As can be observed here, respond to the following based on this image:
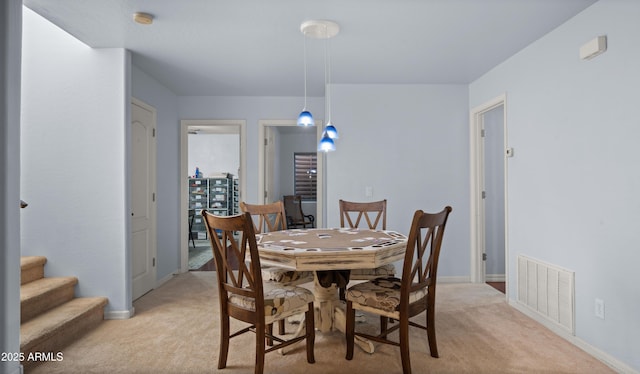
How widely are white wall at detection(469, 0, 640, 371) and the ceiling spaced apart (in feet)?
0.98

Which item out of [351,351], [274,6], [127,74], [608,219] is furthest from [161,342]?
[608,219]

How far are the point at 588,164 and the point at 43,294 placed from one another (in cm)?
402

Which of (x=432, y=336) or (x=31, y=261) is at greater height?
(x=31, y=261)

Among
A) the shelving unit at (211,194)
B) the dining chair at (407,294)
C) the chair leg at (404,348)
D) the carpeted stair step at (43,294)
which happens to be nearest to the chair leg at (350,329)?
the dining chair at (407,294)

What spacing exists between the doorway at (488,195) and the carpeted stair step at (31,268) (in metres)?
4.30

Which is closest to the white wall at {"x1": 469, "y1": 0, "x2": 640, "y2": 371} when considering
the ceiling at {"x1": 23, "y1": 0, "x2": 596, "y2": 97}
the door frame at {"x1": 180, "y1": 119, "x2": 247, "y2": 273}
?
the ceiling at {"x1": 23, "y1": 0, "x2": 596, "y2": 97}

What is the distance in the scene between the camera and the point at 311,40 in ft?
9.83

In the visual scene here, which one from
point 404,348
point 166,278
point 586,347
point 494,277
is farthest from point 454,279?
point 166,278

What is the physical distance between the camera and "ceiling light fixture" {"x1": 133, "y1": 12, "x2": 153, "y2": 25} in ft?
8.18

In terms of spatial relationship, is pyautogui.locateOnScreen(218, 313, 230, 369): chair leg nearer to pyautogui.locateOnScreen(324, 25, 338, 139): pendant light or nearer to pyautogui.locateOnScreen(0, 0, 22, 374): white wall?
pyautogui.locateOnScreen(0, 0, 22, 374): white wall

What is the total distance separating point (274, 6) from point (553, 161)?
2.39 metres

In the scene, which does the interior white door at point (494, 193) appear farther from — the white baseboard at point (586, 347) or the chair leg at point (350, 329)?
the chair leg at point (350, 329)

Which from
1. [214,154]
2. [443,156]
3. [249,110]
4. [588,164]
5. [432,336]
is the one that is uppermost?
[249,110]

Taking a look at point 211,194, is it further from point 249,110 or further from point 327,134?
point 327,134
